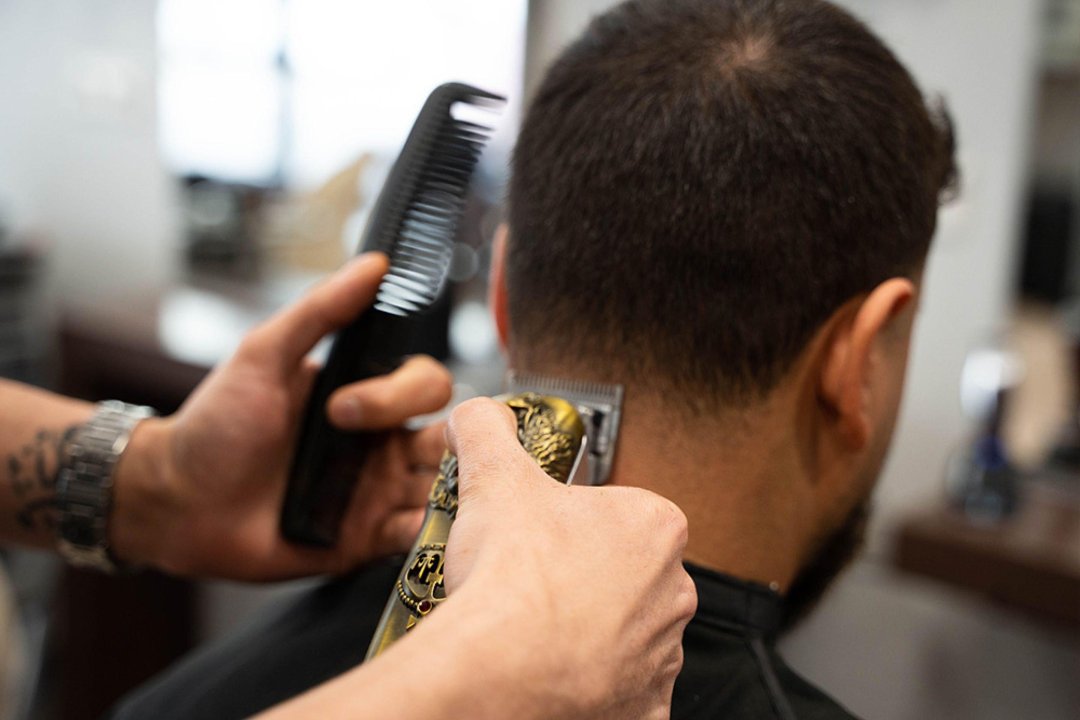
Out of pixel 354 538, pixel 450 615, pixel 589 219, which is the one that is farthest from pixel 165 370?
pixel 450 615

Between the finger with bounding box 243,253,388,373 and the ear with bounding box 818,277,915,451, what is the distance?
442mm

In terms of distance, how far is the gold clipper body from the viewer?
1.91 feet

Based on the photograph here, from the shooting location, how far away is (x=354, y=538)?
103 cm

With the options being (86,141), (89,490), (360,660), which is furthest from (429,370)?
(86,141)

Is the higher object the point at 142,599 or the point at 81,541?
the point at 81,541

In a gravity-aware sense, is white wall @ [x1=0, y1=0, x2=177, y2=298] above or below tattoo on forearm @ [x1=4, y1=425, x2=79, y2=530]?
above

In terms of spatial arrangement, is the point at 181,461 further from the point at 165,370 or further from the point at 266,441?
the point at 165,370

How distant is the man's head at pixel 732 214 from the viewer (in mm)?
780

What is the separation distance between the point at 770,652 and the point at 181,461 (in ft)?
2.30

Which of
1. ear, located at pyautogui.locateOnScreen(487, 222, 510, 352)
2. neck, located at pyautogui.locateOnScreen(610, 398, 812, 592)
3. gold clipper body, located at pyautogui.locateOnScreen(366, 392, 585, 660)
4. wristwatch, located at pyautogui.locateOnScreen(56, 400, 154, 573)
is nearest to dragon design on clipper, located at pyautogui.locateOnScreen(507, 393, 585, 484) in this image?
gold clipper body, located at pyautogui.locateOnScreen(366, 392, 585, 660)

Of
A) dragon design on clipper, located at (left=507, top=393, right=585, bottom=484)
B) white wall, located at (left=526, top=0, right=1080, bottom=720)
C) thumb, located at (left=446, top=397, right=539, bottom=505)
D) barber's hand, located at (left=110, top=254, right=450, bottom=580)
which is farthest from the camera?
white wall, located at (left=526, top=0, right=1080, bottom=720)

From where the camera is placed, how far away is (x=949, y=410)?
10.2ft

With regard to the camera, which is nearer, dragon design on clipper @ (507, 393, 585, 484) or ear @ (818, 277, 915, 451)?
dragon design on clipper @ (507, 393, 585, 484)

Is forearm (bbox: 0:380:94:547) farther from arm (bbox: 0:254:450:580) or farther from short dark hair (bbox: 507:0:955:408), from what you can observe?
short dark hair (bbox: 507:0:955:408)
